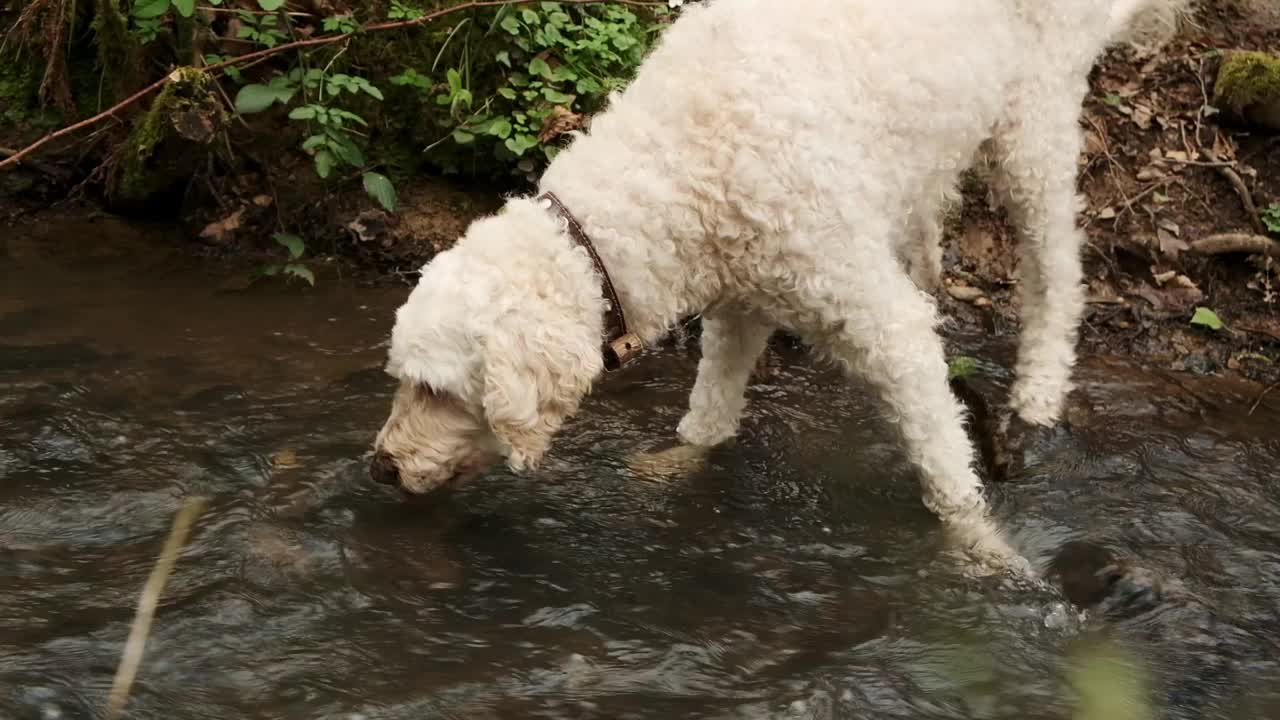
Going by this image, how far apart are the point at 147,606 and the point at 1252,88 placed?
580 cm

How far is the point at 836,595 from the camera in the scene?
3.42m

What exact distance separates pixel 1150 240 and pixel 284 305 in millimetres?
4406

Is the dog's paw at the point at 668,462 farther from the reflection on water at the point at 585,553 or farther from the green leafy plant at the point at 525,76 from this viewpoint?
the green leafy plant at the point at 525,76

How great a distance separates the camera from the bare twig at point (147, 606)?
2762mm

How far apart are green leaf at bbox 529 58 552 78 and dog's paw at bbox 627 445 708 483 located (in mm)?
2262

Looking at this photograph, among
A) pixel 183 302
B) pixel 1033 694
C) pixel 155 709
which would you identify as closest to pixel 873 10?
pixel 1033 694

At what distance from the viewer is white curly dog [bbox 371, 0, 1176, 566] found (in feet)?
9.84

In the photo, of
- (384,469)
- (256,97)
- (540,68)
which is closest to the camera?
(384,469)

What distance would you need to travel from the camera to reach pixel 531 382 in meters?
2.93

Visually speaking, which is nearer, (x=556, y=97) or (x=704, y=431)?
(x=704, y=431)

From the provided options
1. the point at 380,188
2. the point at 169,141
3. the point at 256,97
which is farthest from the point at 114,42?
the point at 380,188

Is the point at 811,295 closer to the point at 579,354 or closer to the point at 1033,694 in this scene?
the point at 579,354

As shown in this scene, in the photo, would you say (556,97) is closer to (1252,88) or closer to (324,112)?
(324,112)

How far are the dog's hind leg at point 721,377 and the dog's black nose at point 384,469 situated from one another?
1332mm
